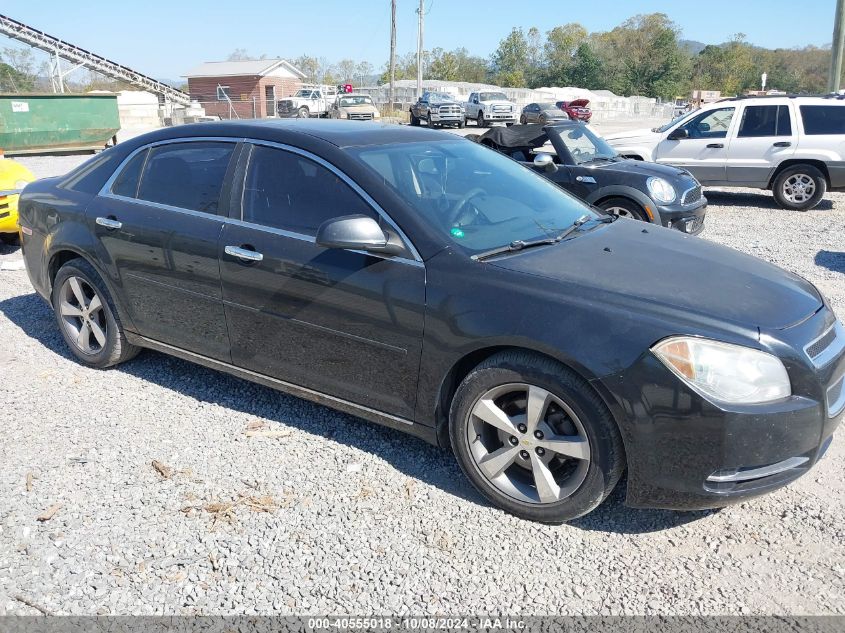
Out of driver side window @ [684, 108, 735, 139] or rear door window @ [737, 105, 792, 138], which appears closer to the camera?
rear door window @ [737, 105, 792, 138]

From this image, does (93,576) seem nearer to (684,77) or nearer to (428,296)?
(428,296)

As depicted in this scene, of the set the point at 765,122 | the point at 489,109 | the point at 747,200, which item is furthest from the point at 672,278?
the point at 489,109

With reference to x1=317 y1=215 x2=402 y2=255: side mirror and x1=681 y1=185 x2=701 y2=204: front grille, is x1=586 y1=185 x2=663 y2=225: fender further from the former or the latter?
x1=317 y1=215 x2=402 y2=255: side mirror

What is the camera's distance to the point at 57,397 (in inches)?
172

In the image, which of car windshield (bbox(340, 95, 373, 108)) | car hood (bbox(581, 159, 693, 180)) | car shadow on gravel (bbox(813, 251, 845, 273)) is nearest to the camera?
car shadow on gravel (bbox(813, 251, 845, 273))

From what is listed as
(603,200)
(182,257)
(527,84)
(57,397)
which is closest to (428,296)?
(182,257)

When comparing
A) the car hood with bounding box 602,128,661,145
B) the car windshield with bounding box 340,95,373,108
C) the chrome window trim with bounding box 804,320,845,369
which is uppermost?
the car windshield with bounding box 340,95,373,108

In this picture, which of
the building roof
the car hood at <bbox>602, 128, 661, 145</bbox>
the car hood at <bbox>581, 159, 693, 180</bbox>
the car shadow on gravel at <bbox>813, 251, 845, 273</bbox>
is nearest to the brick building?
the building roof

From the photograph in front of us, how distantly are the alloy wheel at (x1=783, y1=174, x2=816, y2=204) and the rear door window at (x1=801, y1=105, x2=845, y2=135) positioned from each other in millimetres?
742

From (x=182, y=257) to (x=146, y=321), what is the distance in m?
0.62

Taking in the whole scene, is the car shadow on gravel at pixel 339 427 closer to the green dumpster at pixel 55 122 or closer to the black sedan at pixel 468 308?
the black sedan at pixel 468 308

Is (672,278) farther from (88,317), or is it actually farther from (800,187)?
(800,187)

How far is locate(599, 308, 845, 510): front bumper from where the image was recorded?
265cm

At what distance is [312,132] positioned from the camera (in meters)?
3.80
